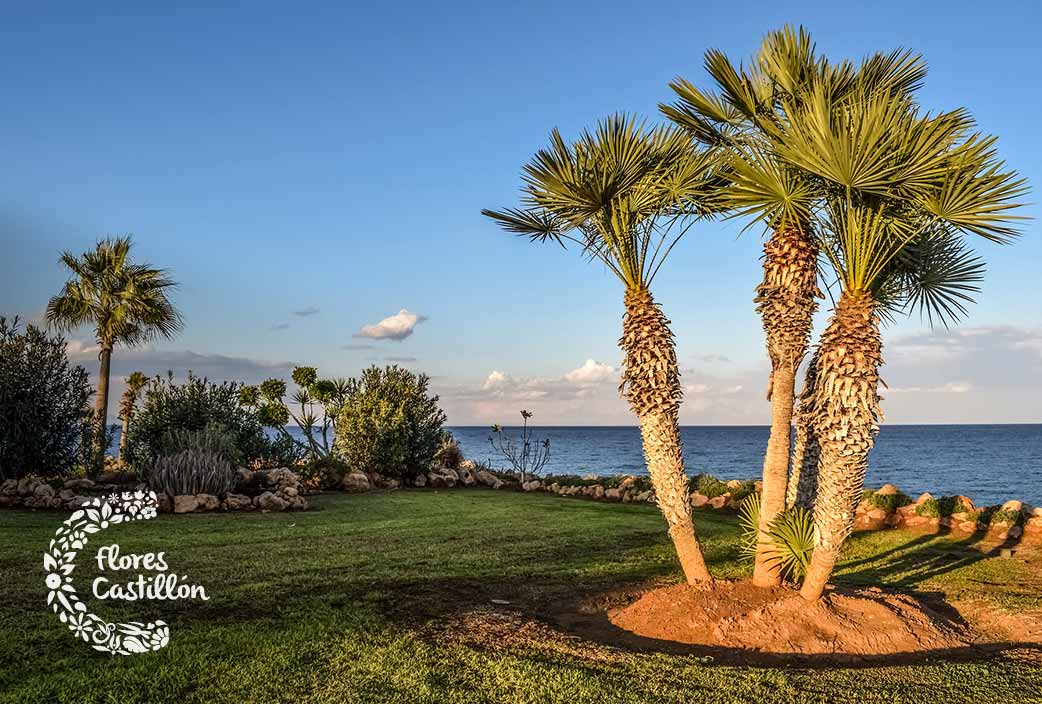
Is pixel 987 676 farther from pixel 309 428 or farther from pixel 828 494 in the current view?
pixel 309 428

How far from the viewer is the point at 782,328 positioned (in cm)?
758

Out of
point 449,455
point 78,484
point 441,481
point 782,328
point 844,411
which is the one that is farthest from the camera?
point 449,455

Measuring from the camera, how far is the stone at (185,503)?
14523 mm

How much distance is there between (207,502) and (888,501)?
14706 millimetres

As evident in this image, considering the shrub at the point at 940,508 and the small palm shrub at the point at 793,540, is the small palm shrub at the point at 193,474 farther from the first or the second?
the shrub at the point at 940,508

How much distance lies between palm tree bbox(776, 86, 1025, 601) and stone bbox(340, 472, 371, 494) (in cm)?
1467

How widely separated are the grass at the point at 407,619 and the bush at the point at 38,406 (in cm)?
528

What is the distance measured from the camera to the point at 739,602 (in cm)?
752

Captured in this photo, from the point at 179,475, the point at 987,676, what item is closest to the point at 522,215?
the point at 987,676

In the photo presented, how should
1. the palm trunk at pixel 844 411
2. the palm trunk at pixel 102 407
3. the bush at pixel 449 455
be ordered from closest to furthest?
the palm trunk at pixel 844 411, the palm trunk at pixel 102 407, the bush at pixel 449 455

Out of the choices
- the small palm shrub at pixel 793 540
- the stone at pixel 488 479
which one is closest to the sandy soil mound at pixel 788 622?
the small palm shrub at pixel 793 540

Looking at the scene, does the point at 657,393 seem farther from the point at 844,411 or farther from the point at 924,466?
the point at 924,466

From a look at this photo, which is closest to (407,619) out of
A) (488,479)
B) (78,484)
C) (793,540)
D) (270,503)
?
(793,540)

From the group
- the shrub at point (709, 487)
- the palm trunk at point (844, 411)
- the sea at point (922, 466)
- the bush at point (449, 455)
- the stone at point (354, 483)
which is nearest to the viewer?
the palm trunk at point (844, 411)
